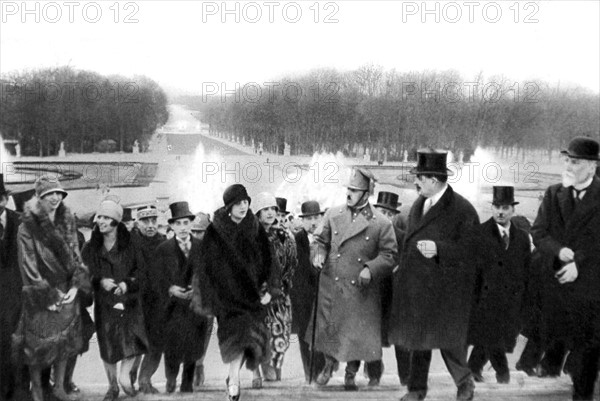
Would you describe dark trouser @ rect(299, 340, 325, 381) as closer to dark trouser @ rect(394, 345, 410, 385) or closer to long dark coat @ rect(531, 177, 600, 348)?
dark trouser @ rect(394, 345, 410, 385)

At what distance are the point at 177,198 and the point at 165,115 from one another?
27.5 inches

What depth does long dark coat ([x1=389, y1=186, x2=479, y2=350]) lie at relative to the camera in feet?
16.1

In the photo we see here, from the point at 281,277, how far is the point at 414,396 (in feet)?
4.41

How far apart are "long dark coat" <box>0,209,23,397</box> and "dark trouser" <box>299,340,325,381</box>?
2219mm

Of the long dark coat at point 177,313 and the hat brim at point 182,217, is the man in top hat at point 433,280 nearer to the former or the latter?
the long dark coat at point 177,313

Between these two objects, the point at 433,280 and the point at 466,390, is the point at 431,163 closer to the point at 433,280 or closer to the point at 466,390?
the point at 433,280

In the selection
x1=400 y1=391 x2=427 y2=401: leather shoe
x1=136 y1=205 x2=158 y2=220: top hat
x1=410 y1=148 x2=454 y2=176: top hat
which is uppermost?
x1=410 y1=148 x2=454 y2=176: top hat

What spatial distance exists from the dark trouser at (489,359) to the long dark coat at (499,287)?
56 millimetres

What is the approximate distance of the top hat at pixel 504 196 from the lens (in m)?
5.35

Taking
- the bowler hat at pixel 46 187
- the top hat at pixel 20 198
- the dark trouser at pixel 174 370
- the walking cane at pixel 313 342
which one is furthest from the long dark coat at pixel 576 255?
the top hat at pixel 20 198

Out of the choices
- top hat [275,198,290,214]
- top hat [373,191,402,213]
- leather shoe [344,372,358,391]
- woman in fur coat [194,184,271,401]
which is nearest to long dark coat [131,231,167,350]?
woman in fur coat [194,184,271,401]

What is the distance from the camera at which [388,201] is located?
5.35m

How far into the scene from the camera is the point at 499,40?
547cm

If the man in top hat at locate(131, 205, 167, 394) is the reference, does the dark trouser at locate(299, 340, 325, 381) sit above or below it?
below
